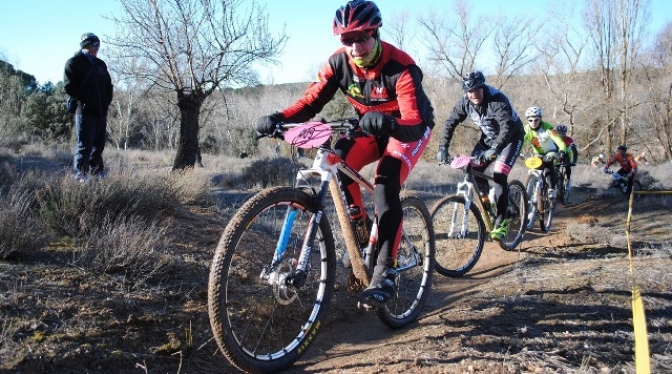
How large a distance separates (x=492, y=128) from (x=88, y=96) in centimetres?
555

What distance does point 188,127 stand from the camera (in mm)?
15406

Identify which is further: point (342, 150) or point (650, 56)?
point (650, 56)

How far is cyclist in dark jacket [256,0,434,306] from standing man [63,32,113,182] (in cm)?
412

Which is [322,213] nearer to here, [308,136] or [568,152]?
[308,136]

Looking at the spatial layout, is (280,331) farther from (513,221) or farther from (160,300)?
(513,221)

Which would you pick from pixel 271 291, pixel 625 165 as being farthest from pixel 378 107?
pixel 625 165

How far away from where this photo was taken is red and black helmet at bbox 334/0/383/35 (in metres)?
3.43

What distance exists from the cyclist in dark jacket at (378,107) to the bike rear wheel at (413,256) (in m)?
0.63

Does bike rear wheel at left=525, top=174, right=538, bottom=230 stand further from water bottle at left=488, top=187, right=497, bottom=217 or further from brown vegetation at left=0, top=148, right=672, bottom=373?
brown vegetation at left=0, top=148, right=672, bottom=373

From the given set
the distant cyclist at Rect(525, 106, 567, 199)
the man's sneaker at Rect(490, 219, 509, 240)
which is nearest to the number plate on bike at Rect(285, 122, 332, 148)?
the man's sneaker at Rect(490, 219, 509, 240)

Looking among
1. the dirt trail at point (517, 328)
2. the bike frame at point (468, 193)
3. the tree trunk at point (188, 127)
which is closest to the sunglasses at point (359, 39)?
the dirt trail at point (517, 328)

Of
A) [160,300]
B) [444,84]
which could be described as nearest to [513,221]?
[160,300]

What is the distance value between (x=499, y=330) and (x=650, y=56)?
4368 cm

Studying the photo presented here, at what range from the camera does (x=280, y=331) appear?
3.70 m
